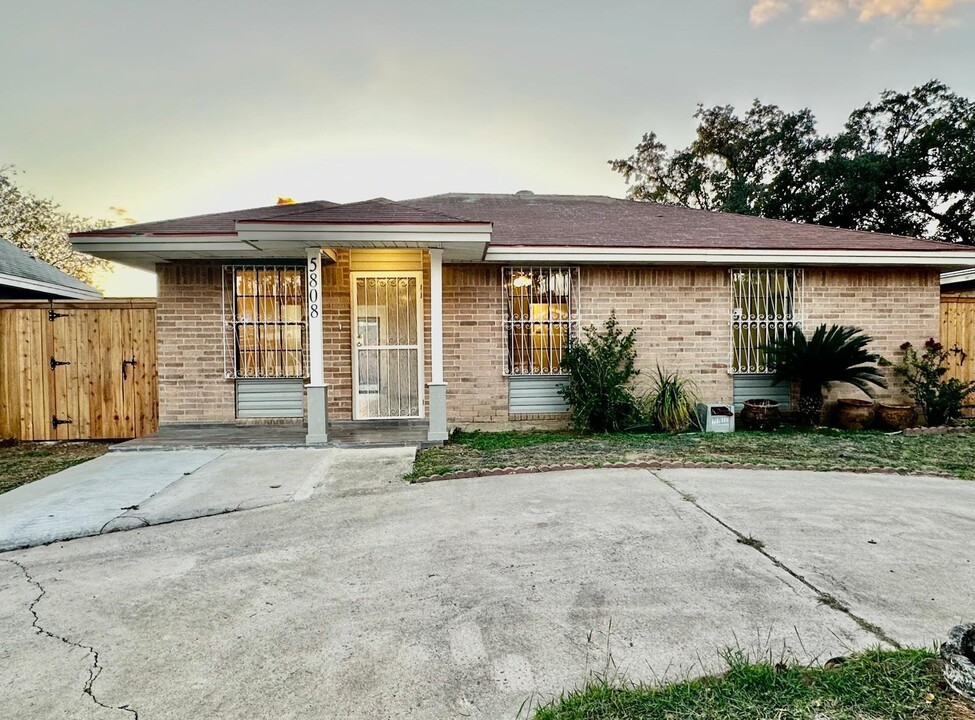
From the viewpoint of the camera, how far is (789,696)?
1.67 metres

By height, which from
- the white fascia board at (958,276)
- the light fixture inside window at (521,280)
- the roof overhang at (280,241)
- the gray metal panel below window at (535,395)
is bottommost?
the gray metal panel below window at (535,395)

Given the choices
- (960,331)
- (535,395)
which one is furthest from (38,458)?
(960,331)

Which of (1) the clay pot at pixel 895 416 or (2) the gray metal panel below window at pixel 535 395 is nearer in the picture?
(1) the clay pot at pixel 895 416

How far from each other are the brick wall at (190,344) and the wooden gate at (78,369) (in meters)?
0.29

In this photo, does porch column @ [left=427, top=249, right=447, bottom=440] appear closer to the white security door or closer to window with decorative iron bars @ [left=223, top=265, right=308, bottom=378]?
the white security door

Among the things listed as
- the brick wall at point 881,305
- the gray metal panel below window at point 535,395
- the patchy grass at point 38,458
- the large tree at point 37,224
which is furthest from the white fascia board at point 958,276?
the large tree at point 37,224

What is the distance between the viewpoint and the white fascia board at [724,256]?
738 centimetres

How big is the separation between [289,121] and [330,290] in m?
5.37

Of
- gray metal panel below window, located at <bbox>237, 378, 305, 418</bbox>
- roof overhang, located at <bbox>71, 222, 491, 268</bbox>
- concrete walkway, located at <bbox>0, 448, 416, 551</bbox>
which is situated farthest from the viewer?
gray metal panel below window, located at <bbox>237, 378, 305, 418</bbox>

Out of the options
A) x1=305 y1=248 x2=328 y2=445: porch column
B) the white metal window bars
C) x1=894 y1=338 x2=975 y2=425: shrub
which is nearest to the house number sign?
x1=305 y1=248 x2=328 y2=445: porch column

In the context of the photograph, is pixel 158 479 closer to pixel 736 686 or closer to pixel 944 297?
pixel 736 686

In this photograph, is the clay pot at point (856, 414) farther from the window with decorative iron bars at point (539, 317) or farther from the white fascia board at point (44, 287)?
the white fascia board at point (44, 287)

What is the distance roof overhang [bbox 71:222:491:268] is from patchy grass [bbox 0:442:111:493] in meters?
2.67

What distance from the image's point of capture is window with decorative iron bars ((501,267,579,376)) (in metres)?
7.86
